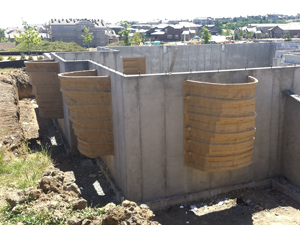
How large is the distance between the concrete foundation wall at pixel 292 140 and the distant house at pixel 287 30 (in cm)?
7850

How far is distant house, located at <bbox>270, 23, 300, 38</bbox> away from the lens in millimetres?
80625

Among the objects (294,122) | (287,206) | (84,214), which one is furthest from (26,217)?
(294,122)

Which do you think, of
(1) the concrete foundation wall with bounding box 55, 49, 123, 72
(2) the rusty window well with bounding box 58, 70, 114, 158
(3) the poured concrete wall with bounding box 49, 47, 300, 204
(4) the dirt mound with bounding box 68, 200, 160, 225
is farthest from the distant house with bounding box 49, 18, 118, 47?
(4) the dirt mound with bounding box 68, 200, 160, 225

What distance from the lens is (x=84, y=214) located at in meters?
5.62

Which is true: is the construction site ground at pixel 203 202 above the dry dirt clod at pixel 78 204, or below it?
below

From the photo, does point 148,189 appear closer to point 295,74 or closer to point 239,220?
point 239,220

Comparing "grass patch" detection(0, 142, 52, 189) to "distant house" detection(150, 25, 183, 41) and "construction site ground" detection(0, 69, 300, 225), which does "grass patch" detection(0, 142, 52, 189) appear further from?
"distant house" detection(150, 25, 183, 41)

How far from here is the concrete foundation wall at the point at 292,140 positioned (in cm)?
955

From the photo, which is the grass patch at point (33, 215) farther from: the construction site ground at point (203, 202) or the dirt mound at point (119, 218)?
the construction site ground at point (203, 202)

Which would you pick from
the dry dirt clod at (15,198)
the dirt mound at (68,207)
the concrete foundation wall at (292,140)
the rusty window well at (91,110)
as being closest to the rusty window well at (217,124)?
the concrete foundation wall at (292,140)

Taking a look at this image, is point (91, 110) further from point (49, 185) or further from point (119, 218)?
point (119, 218)

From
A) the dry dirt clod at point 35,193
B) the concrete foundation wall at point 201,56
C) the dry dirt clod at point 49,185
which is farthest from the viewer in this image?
the concrete foundation wall at point 201,56

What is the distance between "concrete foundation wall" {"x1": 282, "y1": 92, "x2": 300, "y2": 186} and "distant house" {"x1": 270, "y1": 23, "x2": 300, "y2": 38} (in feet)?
258

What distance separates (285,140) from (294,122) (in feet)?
2.35
